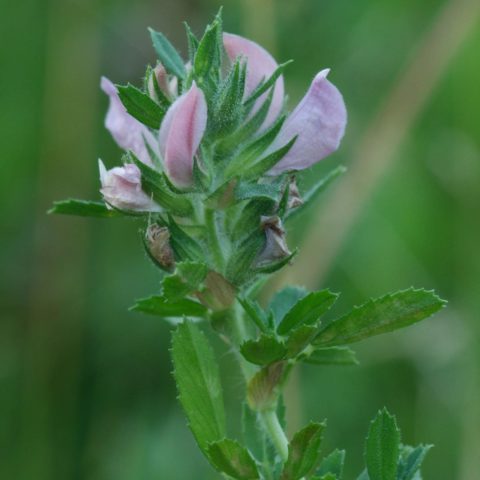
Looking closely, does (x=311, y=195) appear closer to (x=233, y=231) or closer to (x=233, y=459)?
(x=233, y=231)

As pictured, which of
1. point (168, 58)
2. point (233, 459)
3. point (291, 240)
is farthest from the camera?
point (291, 240)

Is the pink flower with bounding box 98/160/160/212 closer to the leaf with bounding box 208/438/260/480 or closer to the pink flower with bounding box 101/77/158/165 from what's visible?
the pink flower with bounding box 101/77/158/165

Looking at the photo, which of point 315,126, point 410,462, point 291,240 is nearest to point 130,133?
point 315,126

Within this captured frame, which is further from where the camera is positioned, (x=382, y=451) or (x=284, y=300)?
(x=284, y=300)

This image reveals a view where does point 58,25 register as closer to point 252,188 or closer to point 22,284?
point 22,284

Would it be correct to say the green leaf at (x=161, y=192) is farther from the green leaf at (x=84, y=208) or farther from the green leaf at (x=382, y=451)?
the green leaf at (x=382, y=451)

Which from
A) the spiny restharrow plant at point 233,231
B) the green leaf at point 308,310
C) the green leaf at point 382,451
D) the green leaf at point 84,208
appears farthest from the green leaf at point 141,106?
the green leaf at point 382,451
